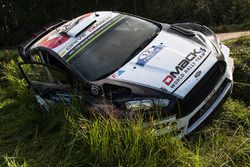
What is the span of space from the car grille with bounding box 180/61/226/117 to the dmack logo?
0.90ft

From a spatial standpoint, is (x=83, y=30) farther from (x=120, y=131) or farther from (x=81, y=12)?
(x=81, y=12)

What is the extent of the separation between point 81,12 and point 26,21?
273 centimetres

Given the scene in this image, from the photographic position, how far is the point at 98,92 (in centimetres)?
459

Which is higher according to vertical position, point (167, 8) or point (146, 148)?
point (146, 148)

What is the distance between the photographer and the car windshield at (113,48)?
4918 millimetres

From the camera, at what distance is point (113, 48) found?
5.24 metres

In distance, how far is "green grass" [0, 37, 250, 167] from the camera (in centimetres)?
384

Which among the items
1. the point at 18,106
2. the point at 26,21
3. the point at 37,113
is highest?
the point at 37,113

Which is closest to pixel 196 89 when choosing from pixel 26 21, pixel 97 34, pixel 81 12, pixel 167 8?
pixel 97 34

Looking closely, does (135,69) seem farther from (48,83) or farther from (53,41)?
(53,41)

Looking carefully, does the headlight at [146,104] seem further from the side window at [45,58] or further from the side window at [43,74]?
the side window at [45,58]

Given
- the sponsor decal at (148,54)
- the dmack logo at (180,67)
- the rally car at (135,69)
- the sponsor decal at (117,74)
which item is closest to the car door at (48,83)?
the rally car at (135,69)

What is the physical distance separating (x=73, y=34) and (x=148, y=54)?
1.29 meters

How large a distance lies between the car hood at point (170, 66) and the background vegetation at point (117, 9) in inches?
241
